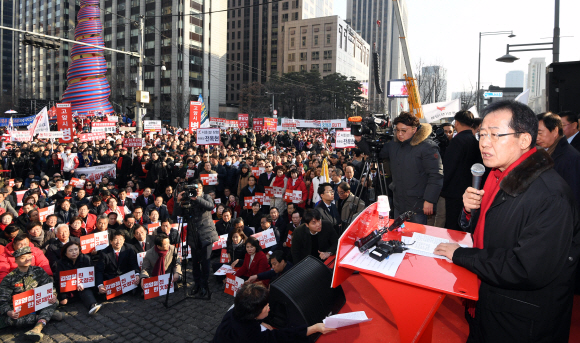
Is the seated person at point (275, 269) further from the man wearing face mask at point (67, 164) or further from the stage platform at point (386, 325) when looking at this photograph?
the man wearing face mask at point (67, 164)

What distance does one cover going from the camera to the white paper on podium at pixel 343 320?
232 centimetres

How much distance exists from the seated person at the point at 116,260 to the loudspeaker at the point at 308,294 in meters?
5.06

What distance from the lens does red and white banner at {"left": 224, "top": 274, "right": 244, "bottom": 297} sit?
6.38m

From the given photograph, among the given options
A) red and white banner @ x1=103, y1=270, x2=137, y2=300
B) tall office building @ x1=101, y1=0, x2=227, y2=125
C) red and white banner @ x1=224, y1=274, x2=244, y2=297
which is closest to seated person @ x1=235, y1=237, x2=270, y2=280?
red and white banner @ x1=224, y1=274, x2=244, y2=297

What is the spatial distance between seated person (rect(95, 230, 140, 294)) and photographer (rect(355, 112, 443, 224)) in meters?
5.06

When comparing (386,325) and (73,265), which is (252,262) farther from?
(386,325)

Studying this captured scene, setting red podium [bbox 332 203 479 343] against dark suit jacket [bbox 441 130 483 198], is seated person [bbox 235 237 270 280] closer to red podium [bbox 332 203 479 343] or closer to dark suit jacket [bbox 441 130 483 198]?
dark suit jacket [bbox 441 130 483 198]

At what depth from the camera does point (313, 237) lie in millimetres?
5719

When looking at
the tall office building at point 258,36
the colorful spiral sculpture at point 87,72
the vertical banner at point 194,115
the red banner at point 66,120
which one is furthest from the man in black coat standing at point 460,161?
the tall office building at point 258,36

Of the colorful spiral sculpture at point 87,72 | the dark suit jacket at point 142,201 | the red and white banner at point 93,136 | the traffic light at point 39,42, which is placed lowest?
the dark suit jacket at point 142,201

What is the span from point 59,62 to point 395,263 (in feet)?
338

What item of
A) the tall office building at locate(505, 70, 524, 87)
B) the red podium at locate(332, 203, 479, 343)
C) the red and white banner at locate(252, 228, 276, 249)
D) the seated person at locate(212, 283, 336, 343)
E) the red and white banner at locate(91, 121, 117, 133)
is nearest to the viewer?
the red podium at locate(332, 203, 479, 343)

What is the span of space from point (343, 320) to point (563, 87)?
17.6 ft

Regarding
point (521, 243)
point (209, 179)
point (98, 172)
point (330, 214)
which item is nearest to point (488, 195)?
point (521, 243)
